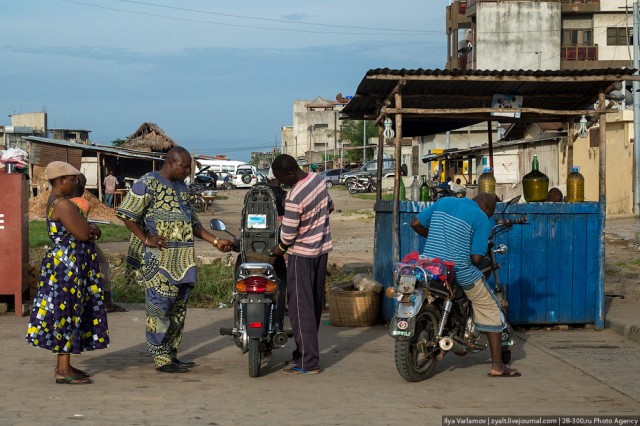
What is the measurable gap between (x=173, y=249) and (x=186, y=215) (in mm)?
295

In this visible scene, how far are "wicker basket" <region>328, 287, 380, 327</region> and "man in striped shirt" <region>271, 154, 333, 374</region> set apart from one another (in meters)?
2.56

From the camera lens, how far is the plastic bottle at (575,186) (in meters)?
10.3

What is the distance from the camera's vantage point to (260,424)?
584 cm

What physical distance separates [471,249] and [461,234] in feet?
0.52

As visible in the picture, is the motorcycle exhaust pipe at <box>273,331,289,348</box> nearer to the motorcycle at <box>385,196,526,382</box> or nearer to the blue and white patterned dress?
the motorcycle at <box>385,196,526,382</box>

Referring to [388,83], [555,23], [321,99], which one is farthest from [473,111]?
[321,99]

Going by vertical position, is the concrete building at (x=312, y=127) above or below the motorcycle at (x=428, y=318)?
above

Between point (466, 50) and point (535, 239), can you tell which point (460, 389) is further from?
point (466, 50)

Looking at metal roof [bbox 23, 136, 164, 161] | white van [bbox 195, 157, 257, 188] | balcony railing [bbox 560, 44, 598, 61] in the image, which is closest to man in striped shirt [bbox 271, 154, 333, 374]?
metal roof [bbox 23, 136, 164, 161]

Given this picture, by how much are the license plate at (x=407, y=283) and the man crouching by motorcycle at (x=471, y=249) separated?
474mm

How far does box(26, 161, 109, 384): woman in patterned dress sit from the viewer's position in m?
7.02

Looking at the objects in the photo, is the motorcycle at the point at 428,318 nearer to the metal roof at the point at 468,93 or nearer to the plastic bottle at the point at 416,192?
the metal roof at the point at 468,93

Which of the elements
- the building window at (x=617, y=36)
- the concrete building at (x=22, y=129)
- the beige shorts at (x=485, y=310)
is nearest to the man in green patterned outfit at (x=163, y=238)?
the beige shorts at (x=485, y=310)

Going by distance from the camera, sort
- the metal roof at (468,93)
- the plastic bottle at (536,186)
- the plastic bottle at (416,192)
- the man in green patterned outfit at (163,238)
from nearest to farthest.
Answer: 1. the man in green patterned outfit at (163,238)
2. the metal roof at (468,93)
3. the plastic bottle at (536,186)
4. the plastic bottle at (416,192)
